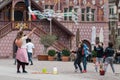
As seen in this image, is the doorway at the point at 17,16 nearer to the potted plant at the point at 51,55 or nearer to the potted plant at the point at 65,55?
the potted plant at the point at 51,55

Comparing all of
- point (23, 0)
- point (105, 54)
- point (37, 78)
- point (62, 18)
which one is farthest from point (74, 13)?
point (37, 78)

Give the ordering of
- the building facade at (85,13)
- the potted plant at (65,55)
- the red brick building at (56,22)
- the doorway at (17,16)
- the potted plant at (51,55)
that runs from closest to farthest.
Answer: the potted plant at (65,55)
the potted plant at (51,55)
the red brick building at (56,22)
the doorway at (17,16)
the building facade at (85,13)

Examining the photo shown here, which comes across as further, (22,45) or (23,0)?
(23,0)

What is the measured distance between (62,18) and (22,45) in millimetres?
35632

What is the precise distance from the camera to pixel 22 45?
21594 millimetres

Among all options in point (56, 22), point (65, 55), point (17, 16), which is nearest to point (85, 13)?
point (56, 22)

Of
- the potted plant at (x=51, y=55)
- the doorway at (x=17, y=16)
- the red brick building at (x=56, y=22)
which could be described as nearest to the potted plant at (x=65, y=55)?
the potted plant at (x=51, y=55)

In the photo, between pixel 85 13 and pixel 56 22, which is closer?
pixel 56 22

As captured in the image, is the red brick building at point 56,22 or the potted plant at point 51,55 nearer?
the potted plant at point 51,55

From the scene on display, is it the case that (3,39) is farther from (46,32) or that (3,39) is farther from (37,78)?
(37,78)

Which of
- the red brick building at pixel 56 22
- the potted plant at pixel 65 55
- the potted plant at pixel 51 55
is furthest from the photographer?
the red brick building at pixel 56 22

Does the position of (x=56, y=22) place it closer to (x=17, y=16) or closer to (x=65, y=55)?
(x=17, y=16)

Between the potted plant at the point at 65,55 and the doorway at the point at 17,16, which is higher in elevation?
the doorway at the point at 17,16

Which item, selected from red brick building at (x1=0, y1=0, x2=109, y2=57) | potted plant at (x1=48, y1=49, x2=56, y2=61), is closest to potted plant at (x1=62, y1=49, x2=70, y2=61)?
potted plant at (x1=48, y1=49, x2=56, y2=61)
